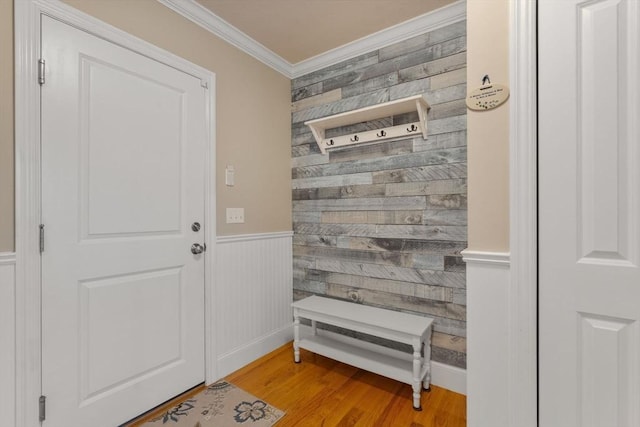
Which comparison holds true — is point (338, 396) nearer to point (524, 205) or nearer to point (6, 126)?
point (524, 205)

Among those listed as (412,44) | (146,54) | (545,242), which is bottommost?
(545,242)

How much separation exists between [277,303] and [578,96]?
2.35 m

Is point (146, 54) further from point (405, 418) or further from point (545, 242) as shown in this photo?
point (405, 418)

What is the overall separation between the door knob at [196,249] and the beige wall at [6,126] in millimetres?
839

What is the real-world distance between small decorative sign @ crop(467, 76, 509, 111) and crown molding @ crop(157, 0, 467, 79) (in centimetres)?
108

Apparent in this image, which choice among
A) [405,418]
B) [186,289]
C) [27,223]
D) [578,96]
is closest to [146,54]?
[27,223]

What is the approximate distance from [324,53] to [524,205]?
Answer: 2.04 metres

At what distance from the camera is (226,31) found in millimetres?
2096

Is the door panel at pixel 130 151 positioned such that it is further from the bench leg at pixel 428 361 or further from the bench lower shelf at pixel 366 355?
the bench leg at pixel 428 361

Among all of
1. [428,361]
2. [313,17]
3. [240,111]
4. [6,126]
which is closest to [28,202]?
[6,126]

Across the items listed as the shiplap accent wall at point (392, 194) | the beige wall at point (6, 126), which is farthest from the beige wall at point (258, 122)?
the shiplap accent wall at point (392, 194)

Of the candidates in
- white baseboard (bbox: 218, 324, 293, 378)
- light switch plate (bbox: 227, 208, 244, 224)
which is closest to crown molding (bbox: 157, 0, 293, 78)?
light switch plate (bbox: 227, 208, 244, 224)

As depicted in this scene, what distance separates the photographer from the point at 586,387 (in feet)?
3.41

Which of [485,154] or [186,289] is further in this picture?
[186,289]
